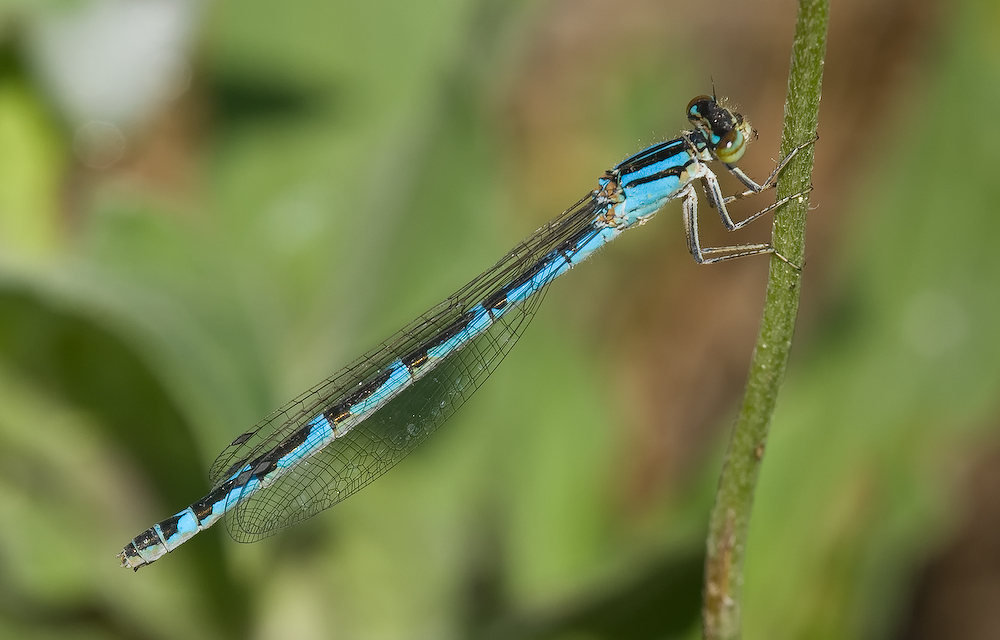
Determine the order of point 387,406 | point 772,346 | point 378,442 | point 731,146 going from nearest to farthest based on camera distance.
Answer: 1. point 772,346
2. point 731,146
3. point 378,442
4. point 387,406

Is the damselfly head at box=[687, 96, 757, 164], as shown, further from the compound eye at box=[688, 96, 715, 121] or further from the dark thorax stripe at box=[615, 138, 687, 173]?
the dark thorax stripe at box=[615, 138, 687, 173]

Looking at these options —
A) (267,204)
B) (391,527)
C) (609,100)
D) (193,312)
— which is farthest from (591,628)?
(609,100)

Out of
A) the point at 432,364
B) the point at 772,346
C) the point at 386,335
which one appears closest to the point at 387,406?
the point at 432,364

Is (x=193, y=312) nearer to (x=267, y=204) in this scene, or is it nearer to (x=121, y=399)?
(x=121, y=399)

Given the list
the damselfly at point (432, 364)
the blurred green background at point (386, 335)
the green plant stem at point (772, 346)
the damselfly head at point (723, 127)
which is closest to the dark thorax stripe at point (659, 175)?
the damselfly at point (432, 364)

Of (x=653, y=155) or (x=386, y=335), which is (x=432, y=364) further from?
(x=653, y=155)
